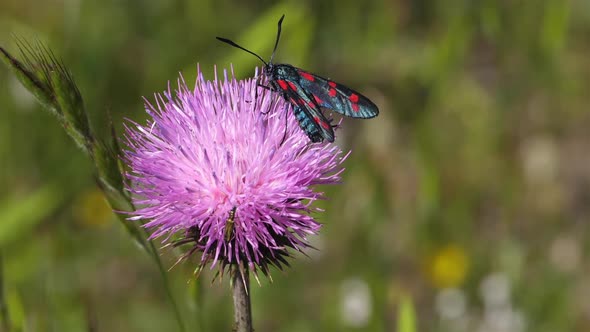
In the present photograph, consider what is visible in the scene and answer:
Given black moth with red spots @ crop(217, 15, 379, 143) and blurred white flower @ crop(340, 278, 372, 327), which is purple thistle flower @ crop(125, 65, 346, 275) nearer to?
black moth with red spots @ crop(217, 15, 379, 143)

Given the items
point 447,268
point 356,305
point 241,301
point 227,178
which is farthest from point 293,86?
point 447,268

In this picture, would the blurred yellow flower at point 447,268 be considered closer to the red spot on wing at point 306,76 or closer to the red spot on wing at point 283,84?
the red spot on wing at point 306,76

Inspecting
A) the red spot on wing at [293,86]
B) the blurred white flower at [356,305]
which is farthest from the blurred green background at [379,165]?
the red spot on wing at [293,86]

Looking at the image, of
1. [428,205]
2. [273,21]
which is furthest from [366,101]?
[428,205]

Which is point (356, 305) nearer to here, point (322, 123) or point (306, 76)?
point (306, 76)

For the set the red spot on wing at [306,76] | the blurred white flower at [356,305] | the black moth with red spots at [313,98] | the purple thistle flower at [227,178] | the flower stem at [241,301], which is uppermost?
the red spot on wing at [306,76]
